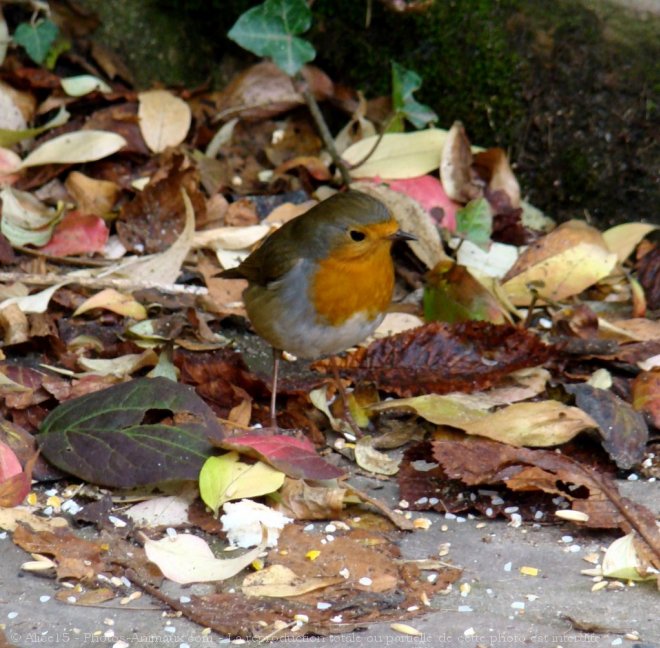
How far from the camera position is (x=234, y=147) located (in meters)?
5.34

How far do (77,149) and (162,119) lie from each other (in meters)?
0.43

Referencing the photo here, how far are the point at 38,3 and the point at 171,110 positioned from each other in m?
0.74

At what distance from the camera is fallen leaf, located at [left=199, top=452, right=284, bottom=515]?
3061 millimetres

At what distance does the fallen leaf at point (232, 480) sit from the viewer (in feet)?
10.0

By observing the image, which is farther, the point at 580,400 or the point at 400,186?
the point at 400,186

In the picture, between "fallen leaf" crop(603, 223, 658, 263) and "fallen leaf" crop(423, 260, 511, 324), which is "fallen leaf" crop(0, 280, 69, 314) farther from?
"fallen leaf" crop(603, 223, 658, 263)

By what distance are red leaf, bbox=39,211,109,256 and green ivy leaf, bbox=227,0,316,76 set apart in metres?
0.91

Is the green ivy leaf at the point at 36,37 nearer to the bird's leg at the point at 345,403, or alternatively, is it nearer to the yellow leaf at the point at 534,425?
the bird's leg at the point at 345,403

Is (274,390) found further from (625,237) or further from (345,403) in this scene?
(625,237)

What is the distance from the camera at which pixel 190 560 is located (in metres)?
2.85

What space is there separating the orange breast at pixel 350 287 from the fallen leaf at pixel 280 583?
1.11 m

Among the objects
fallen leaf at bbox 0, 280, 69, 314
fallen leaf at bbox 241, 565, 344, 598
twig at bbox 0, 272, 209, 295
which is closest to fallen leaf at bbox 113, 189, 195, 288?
twig at bbox 0, 272, 209, 295

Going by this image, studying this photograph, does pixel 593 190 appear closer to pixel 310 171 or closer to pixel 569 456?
pixel 310 171

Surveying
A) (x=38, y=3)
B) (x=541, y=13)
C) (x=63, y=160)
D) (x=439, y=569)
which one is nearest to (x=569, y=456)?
(x=439, y=569)
